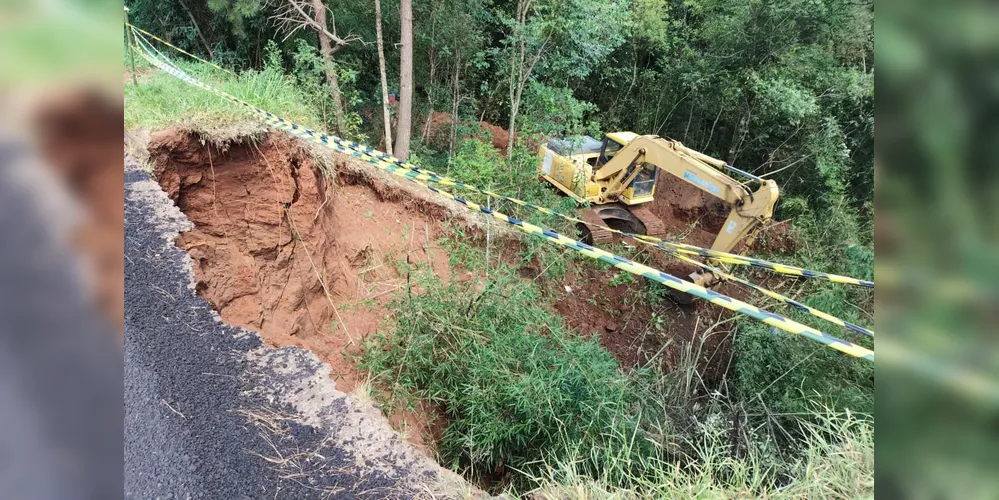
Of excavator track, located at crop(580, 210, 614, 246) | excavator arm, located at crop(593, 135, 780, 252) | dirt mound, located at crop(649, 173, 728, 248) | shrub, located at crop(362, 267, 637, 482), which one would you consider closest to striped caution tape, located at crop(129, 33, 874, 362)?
shrub, located at crop(362, 267, 637, 482)

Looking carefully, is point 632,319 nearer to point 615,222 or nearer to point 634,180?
point 615,222

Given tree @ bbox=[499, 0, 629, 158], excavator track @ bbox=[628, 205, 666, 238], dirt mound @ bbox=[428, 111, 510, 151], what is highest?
tree @ bbox=[499, 0, 629, 158]

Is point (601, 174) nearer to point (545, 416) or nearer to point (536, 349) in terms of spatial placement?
point (536, 349)

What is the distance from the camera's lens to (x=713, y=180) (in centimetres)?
664

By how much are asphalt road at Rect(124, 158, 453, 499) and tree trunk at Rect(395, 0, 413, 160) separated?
18.9 feet

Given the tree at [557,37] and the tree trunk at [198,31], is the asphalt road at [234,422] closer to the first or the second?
the tree at [557,37]

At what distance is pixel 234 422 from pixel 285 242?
10.7ft

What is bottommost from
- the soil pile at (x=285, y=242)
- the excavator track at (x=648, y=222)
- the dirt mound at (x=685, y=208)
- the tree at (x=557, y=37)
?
the dirt mound at (x=685, y=208)

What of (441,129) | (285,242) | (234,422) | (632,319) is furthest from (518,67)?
(234,422)

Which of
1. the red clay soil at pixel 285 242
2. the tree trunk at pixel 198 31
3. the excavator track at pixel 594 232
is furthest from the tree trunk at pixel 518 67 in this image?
the tree trunk at pixel 198 31

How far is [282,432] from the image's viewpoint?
2.89 metres
